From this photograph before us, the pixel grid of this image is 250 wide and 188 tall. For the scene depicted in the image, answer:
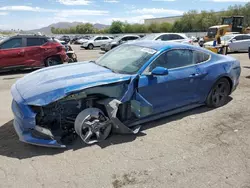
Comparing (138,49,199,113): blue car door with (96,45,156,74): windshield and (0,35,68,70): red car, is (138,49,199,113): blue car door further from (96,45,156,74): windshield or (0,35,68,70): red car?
(0,35,68,70): red car

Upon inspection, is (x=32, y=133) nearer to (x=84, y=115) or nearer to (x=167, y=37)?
(x=84, y=115)

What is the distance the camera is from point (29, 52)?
35.7ft

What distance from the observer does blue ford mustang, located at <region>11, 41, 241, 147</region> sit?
3.63 metres

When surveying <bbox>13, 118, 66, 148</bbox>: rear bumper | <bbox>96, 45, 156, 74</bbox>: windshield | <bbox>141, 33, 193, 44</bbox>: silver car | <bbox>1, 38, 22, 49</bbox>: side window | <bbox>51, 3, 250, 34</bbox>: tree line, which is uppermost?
<bbox>51, 3, 250, 34</bbox>: tree line

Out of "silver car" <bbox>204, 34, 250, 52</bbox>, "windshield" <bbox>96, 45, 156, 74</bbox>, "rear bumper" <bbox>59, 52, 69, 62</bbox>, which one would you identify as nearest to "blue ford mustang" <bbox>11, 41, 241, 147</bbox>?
"windshield" <bbox>96, 45, 156, 74</bbox>

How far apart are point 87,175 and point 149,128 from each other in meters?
1.69

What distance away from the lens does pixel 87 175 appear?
127 inches

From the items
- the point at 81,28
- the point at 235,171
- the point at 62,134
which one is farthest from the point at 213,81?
the point at 81,28

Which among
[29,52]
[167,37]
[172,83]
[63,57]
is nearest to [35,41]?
[29,52]

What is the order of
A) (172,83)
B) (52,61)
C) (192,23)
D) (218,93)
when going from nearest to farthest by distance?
1. (172,83)
2. (218,93)
3. (52,61)
4. (192,23)

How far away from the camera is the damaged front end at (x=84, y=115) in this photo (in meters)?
3.61

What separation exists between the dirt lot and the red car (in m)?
6.53

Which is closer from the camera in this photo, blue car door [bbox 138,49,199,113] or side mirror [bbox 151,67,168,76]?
side mirror [bbox 151,67,168,76]

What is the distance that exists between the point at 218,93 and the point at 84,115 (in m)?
3.17
